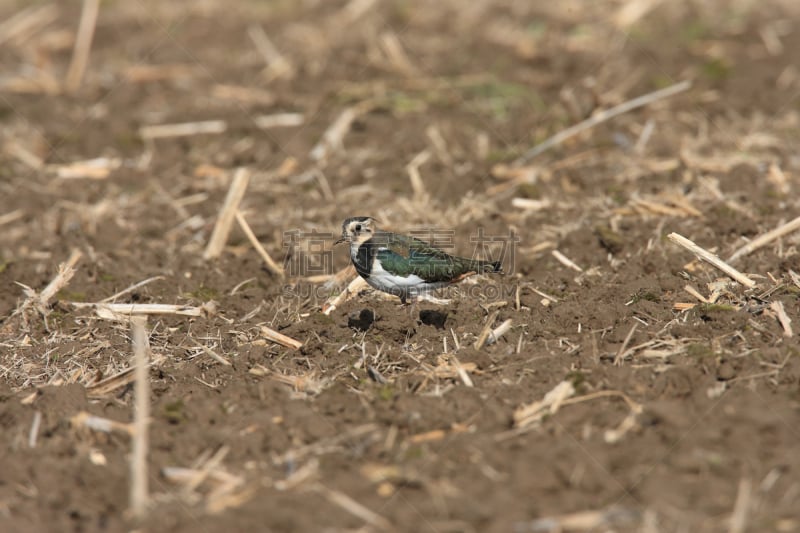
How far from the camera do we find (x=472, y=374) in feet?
23.7

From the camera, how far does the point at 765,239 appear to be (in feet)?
28.9

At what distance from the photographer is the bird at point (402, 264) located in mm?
8328

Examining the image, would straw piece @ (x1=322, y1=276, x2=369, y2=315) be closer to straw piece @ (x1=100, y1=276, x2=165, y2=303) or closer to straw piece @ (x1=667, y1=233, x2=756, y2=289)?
straw piece @ (x1=100, y1=276, x2=165, y2=303)

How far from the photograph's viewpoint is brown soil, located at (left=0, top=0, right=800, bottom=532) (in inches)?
229

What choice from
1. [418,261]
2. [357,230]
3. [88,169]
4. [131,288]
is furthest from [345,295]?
[88,169]

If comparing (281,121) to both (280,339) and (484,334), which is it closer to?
(280,339)

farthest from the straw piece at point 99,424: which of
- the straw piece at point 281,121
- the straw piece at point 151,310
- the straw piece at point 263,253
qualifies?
the straw piece at point 281,121

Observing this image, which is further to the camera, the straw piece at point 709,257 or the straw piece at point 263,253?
the straw piece at point 263,253

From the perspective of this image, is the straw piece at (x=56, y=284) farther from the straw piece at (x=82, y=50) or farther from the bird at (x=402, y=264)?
the straw piece at (x=82, y=50)

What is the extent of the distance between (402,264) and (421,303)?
54cm

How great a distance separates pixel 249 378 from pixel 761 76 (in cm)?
1085

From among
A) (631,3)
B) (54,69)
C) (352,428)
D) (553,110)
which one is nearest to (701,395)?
(352,428)

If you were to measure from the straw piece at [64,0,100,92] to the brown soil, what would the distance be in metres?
0.23

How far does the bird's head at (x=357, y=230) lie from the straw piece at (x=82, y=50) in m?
9.15
